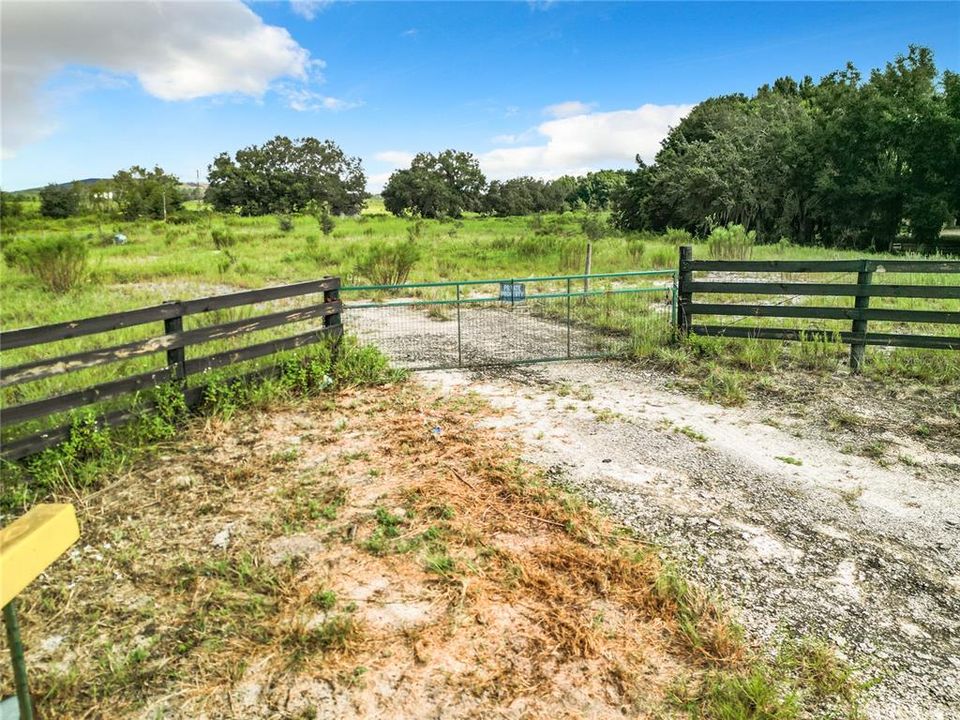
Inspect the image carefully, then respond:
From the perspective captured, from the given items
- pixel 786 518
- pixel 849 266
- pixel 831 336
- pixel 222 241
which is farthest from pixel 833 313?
pixel 222 241

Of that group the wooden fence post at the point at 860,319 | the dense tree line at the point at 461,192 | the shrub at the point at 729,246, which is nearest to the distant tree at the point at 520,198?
the dense tree line at the point at 461,192

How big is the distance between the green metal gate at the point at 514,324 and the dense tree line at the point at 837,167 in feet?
65.6

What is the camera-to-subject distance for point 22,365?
5.01 m

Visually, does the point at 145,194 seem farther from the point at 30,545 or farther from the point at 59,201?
the point at 30,545

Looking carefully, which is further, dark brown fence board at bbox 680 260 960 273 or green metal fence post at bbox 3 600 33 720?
dark brown fence board at bbox 680 260 960 273

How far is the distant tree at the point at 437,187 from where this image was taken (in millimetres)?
79062

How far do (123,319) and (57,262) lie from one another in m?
12.7

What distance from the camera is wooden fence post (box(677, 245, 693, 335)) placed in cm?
949

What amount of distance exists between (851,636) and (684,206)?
3578 cm

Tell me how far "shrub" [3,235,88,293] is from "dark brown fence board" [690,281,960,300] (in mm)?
15475

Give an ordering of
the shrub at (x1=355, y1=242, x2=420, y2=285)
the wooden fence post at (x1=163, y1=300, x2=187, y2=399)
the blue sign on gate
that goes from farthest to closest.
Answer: the shrub at (x1=355, y1=242, x2=420, y2=285), the blue sign on gate, the wooden fence post at (x1=163, y1=300, x2=187, y2=399)

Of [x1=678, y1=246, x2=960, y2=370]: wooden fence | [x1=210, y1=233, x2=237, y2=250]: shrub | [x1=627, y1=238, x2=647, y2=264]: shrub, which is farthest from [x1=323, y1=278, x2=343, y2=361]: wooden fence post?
[x1=210, y1=233, x2=237, y2=250]: shrub

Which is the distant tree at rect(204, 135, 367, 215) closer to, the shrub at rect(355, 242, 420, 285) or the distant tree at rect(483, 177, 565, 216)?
the distant tree at rect(483, 177, 565, 216)

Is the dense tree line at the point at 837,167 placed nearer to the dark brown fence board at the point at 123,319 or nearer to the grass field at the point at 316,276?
the grass field at the point at 316,276
